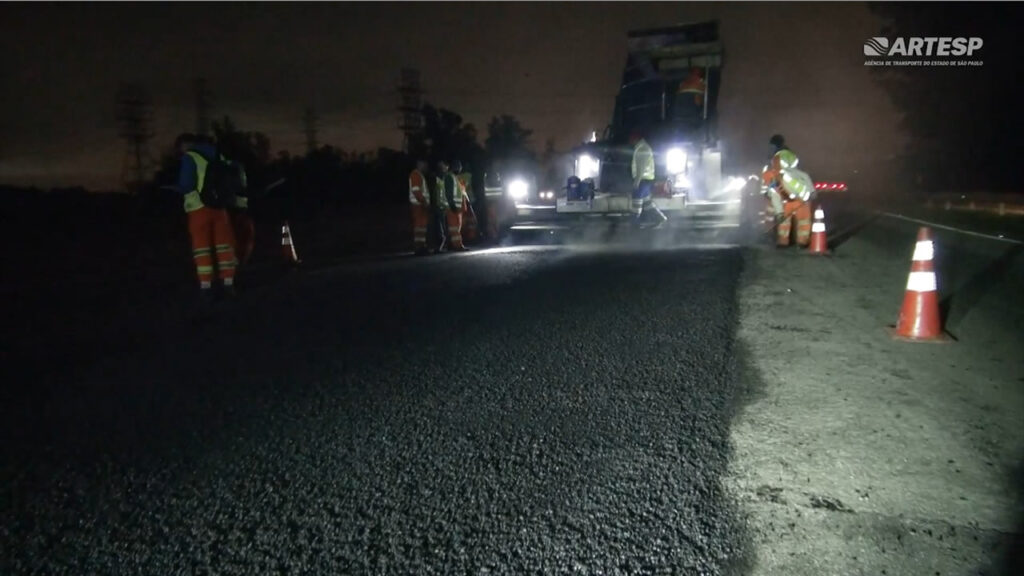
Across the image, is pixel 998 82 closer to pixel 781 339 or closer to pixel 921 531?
pixel 781 339

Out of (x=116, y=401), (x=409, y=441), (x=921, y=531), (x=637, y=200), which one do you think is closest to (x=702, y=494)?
(x=921, y=531)

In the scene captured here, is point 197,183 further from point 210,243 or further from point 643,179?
point 643,179

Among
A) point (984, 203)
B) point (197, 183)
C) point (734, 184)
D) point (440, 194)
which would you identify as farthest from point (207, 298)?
point (984, 203)

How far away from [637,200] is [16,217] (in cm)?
1669

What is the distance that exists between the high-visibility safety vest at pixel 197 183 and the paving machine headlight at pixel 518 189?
8880 mm

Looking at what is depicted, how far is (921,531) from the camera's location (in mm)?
2514

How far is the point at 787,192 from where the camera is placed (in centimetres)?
1032

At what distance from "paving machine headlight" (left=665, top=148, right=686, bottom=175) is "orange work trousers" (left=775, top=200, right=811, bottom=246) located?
14.2 ft

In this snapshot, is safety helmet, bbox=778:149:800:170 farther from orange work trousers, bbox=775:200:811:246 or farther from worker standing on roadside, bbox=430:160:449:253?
worker standing on roadside, bbox=430:160:449:253

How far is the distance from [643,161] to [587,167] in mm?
2306

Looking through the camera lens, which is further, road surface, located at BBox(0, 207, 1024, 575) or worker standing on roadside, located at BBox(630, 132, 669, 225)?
worker standing on roadside, located at BBox(630, 132, 669, 225)

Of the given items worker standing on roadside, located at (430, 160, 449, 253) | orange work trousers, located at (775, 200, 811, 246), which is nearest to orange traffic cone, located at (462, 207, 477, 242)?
worker standing on roadside, located at (430, 160, 449, 253)

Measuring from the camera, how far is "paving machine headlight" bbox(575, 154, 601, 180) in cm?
1559

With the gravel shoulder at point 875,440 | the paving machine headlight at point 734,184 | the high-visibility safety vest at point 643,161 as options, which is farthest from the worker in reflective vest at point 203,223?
the paving machine headlight at point 734,184
